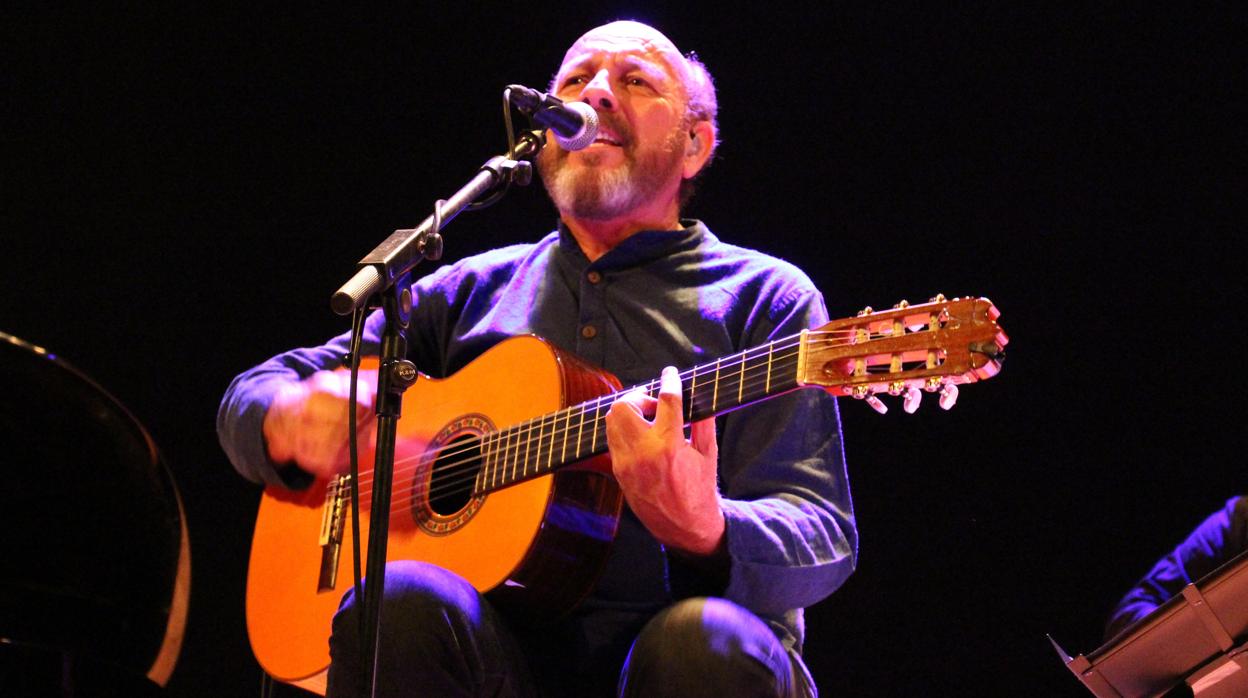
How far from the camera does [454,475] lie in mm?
2340

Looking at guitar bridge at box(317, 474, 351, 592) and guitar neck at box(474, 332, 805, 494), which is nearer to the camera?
guitar neck at box(474, 332, 805, 494)

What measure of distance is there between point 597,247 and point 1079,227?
4.47 feet

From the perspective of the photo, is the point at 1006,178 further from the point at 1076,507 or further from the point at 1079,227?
the point at 1076,507

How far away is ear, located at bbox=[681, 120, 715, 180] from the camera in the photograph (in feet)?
9.61

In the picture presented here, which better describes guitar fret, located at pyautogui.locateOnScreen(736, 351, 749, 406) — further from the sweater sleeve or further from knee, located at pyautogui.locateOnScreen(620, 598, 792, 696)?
knee, located at pyautogui.locateOnScreen(620, 598, 792, 696)

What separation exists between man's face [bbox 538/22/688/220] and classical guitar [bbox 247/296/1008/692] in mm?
502

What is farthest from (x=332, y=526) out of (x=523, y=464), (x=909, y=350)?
(x=909, y=350)

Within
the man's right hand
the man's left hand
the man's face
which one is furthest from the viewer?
the man's face

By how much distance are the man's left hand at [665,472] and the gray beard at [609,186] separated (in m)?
0.83

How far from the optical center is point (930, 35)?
338cm

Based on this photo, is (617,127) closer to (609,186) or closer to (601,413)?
(609,186)

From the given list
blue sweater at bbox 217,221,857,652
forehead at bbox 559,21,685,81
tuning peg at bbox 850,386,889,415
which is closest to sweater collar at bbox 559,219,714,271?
blue sweater at bbox 217,221,857,652

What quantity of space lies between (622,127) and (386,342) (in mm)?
1150

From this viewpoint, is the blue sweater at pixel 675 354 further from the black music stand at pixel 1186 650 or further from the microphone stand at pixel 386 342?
the black music stand at pixel 1186 650
